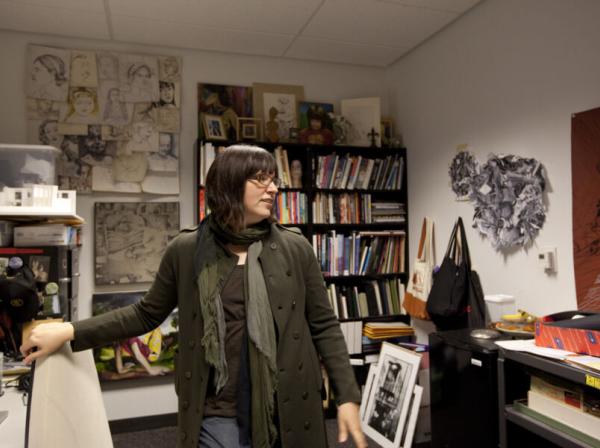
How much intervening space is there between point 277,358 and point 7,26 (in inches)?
113

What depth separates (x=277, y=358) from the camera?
129cm

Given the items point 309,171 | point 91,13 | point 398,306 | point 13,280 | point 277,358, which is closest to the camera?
point 277,358

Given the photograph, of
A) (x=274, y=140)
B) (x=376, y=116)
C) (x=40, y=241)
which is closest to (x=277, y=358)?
(x=40, y=241)

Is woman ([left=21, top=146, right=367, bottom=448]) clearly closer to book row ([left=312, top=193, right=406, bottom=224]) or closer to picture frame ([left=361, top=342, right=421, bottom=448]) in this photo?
picture frame ([left=361, top=342, right=421, bottom=448])

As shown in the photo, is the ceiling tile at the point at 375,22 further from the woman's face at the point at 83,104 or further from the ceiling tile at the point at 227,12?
the woman's face at the point at 83,104

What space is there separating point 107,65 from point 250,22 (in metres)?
1.02

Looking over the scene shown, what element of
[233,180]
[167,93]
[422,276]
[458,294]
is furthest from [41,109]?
[458,294]

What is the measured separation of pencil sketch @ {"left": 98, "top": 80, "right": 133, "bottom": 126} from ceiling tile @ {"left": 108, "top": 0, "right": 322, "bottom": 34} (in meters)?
0.56

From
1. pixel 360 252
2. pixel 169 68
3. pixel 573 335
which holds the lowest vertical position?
pixel 573 335

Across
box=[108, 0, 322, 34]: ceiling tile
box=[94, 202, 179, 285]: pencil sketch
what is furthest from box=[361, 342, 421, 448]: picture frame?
box=[108, 0, 322, 34]: ceiling tile

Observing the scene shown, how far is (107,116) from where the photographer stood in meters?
3.14

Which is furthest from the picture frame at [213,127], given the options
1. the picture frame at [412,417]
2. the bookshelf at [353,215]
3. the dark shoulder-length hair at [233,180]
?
the picture frame at [412,417]

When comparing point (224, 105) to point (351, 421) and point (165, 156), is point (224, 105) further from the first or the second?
point (351, 421)

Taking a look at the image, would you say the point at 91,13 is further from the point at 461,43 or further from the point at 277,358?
the point at 277,358
